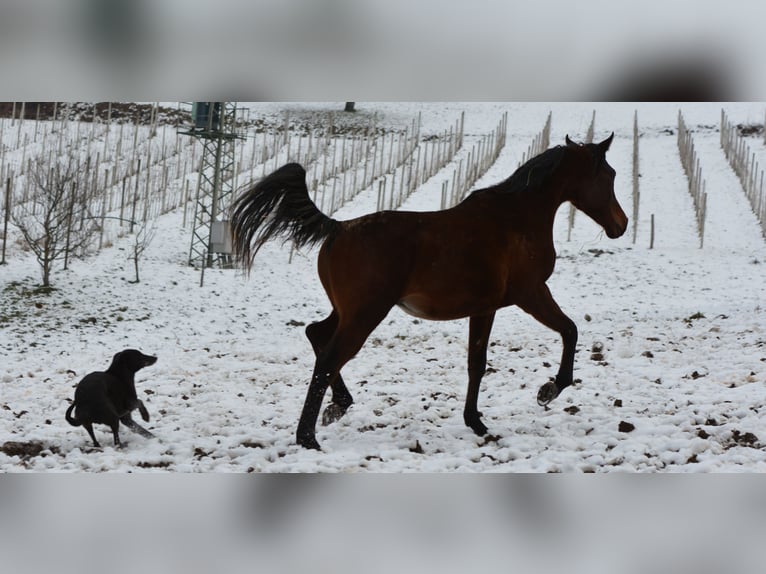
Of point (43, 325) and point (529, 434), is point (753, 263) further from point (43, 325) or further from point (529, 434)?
point (43, 325)

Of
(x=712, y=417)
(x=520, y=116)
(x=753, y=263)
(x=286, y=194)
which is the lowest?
(x=712, y=417)

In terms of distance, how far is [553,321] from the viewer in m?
4.14

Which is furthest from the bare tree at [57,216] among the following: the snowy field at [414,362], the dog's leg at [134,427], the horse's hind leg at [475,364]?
the horse's hind leg at [475,364]

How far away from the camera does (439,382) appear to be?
6426 millimetres

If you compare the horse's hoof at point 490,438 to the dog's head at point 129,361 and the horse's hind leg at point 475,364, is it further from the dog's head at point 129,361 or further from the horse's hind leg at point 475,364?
the dog's head at point 129,361

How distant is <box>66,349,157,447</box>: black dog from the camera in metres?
Answer: 4.24

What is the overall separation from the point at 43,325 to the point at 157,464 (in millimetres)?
7792

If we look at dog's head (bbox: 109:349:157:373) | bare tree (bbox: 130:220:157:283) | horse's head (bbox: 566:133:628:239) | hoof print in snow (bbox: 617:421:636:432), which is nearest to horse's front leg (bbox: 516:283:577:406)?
hoof print in snow (bbox: 617:421:636:432)

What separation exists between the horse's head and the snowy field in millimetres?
1314

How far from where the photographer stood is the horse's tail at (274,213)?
3836mm

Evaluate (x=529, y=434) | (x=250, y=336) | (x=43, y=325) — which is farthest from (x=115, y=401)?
(x=43, y=325)

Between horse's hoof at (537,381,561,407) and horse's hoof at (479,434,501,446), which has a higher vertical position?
horse's hoof at (537,381,561,407)

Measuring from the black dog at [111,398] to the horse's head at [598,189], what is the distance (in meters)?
3.20

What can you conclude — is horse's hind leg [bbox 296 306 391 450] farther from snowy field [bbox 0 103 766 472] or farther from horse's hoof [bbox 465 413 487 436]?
horse's hoof [bbox 465 413 487 436]
